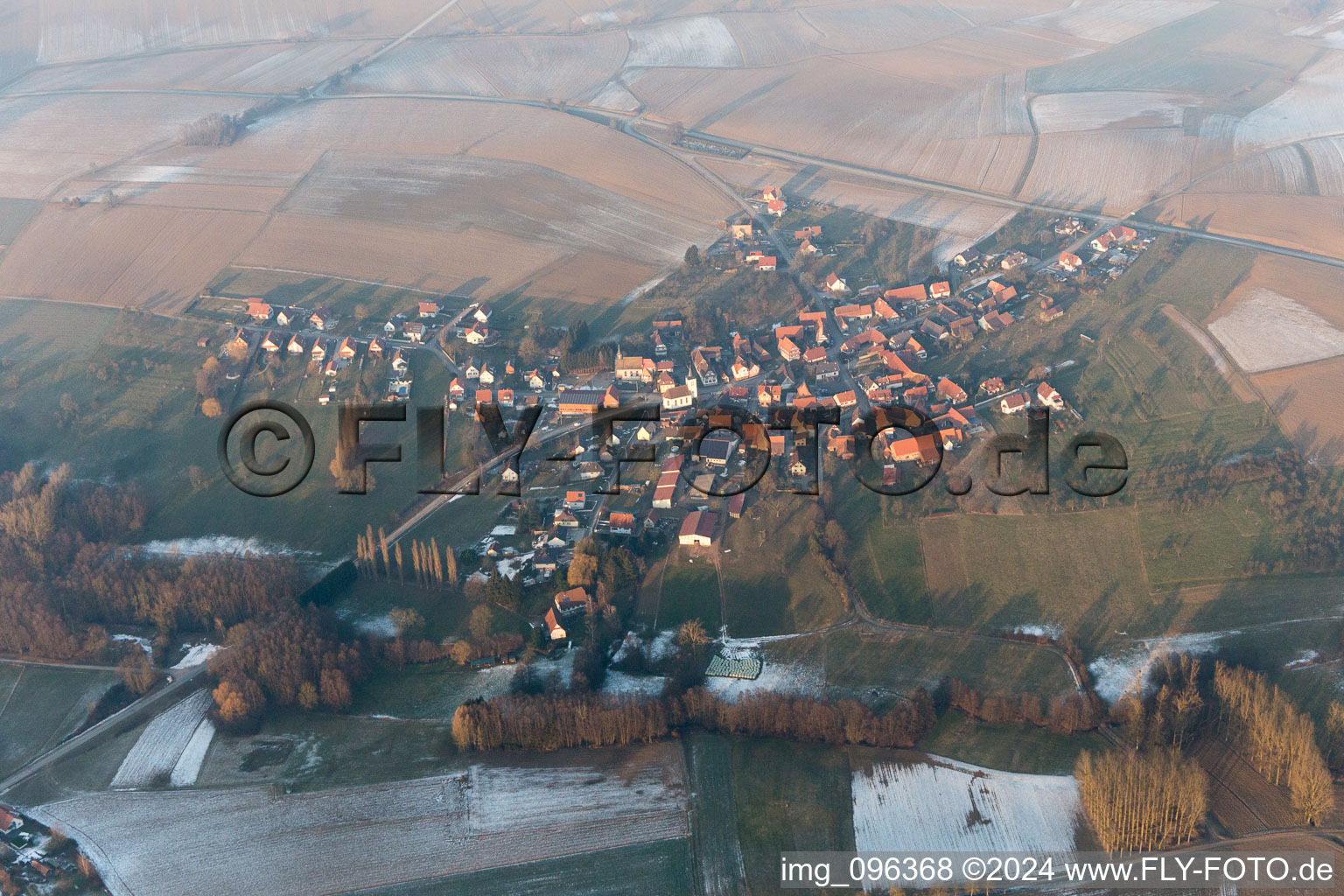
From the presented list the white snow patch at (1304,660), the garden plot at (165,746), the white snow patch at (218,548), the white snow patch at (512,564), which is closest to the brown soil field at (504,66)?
the white snow patch at (218,548)

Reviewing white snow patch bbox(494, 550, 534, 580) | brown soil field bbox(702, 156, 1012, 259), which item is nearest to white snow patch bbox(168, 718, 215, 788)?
white snow patch bbox(494, 550, 534, 580)

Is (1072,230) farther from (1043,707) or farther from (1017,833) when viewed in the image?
(1017,833)

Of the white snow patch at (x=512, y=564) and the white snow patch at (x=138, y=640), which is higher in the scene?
the white snow patch at (x=512, y=564)

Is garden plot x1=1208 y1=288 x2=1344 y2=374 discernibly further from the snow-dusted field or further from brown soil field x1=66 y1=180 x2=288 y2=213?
brown soil field x1=66 y1=180 x2=288 y2=213

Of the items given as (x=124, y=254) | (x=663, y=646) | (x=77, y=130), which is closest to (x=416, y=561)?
(x=663, y=646)

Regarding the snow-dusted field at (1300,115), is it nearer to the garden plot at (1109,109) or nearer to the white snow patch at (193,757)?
the garden plot at (1109,109)
